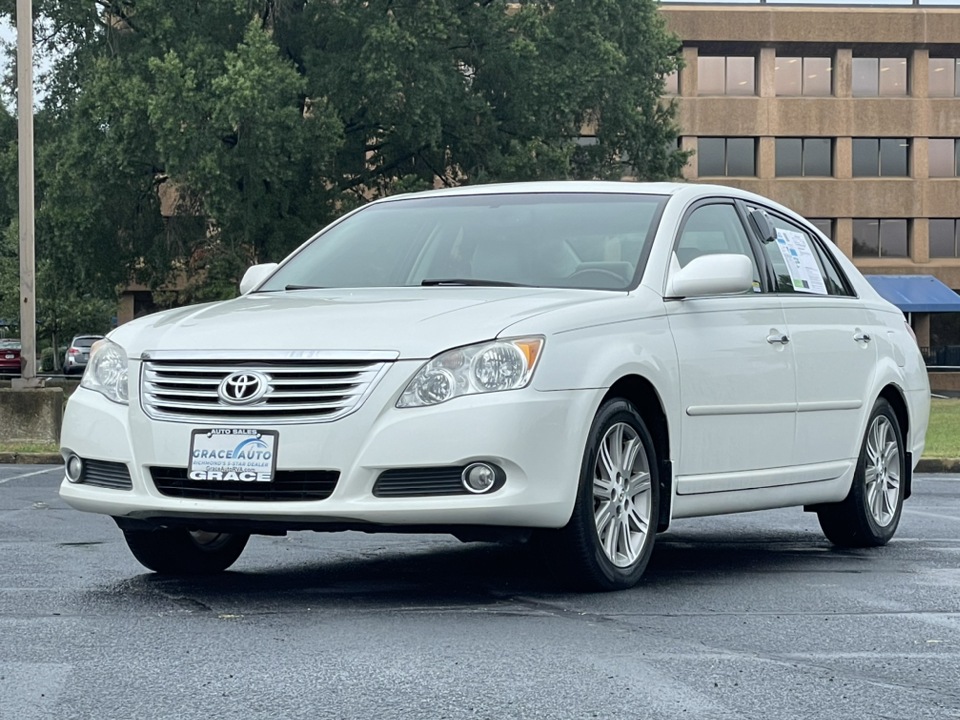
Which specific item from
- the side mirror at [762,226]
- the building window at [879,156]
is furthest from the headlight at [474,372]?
the building window at [879,156]

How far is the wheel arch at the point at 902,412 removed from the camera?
8945 millimetres

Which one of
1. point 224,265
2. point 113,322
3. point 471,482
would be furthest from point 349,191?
point 113,322

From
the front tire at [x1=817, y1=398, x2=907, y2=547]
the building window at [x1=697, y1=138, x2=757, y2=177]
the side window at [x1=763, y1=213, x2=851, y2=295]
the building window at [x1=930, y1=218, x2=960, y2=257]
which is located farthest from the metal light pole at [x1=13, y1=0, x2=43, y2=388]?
the building window at [x1=930, y1=218, x2=960, y2=257]

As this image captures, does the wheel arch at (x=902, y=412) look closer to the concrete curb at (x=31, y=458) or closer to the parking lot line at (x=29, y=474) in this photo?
the parking lot line at (x=29, y=474)

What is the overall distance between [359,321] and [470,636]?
1401 millimetres

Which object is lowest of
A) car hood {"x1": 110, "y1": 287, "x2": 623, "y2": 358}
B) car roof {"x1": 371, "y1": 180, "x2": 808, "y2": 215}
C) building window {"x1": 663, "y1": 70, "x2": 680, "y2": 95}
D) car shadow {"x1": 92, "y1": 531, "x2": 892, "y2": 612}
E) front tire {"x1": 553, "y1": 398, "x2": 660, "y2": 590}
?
car shadow {"x1": 92, "y1": 531, "x2": 892, "y2": 612}

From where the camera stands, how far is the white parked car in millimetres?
6133

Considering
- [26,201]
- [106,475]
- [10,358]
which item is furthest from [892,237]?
[106,475]

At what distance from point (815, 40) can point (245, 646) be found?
58276 millimetres

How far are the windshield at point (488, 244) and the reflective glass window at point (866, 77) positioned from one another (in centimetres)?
5642

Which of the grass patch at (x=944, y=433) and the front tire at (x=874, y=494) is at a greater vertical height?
the front tire at (x=874, y=494)

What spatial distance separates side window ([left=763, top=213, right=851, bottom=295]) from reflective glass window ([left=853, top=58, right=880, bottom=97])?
181 ft

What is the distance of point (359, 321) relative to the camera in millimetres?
6410

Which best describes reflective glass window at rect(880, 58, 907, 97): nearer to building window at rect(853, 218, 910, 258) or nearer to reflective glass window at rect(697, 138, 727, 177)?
building window at rect(853, 218, 910, 258)
